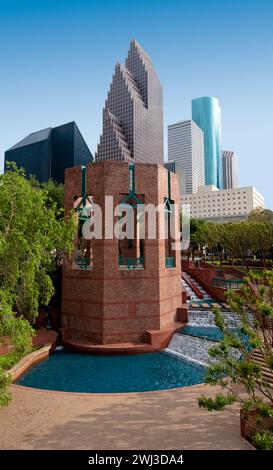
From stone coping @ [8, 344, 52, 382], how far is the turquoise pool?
0.25 metres

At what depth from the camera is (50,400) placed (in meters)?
11.8

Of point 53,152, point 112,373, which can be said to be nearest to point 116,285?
point 112,373

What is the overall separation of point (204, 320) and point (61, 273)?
11.2 m

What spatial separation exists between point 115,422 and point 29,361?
775 cm

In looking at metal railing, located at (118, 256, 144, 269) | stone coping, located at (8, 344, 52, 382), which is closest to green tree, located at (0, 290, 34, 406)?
stone coping, located at (8, 344, 52, 382)

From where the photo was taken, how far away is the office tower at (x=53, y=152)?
171 meters

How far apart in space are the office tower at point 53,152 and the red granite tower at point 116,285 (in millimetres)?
155860

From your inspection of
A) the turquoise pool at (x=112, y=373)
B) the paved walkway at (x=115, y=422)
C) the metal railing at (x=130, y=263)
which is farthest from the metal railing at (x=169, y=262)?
the paved walkway at (x=115, y=422)

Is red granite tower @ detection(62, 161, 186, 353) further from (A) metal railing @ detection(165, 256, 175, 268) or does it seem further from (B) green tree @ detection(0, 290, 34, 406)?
(B) green tree @ detection(0, 290, 34, 406)

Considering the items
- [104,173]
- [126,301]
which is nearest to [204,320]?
[126,301]

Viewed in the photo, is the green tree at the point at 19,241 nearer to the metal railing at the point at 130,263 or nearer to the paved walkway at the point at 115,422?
the paved walkway at the point at 115,422

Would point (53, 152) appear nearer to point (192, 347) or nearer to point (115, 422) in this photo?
point (192, 347)

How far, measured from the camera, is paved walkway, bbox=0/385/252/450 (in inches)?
345
